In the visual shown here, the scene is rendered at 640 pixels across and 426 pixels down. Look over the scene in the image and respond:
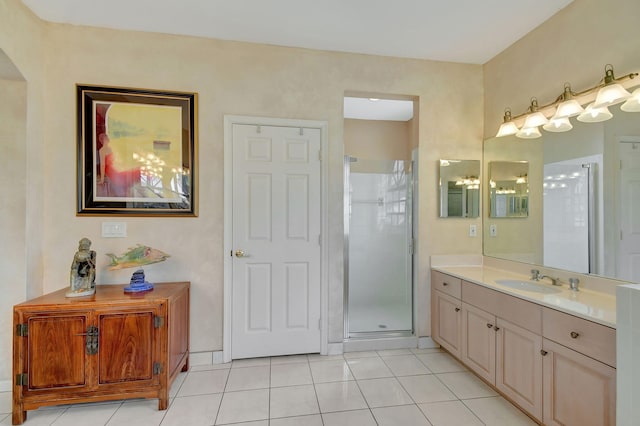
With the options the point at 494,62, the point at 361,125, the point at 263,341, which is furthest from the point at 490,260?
the point at 361,125

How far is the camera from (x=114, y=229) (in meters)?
2.38

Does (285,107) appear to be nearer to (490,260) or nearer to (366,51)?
(366,51)

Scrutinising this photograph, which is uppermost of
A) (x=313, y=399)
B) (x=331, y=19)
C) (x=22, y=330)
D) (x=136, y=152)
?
(x=331, y=19)

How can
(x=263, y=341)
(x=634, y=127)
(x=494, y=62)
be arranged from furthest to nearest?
(x=494, y=62) < (x=263, y=341) < (x=634, y=127)

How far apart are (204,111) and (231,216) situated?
918 millimetres

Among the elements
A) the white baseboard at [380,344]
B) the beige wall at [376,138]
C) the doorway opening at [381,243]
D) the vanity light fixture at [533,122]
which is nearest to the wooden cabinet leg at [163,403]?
the white baseboard at [380,344]

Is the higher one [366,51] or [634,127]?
[366,51]

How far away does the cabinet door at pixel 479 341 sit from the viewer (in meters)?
2.11

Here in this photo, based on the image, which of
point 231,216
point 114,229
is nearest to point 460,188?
point 231,216

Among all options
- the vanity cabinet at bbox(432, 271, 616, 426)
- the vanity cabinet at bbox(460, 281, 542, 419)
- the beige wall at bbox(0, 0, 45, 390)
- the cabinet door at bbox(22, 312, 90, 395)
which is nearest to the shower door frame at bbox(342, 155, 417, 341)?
the vanity cabinet at bbox(432, 271, 616, 426)

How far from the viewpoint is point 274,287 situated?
2643mm

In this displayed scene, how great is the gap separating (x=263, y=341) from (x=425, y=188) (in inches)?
81.4

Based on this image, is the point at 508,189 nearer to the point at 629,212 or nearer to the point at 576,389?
the point at 629,212

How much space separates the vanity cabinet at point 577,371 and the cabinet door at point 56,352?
9.05 feet
